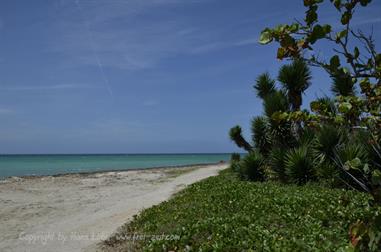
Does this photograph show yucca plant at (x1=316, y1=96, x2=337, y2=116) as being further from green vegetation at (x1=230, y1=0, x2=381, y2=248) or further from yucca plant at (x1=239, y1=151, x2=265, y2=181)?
yucca plant at (x1=239, y1=151, x2=265, y2=181)

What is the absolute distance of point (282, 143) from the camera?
728 inches

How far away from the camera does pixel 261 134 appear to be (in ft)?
63.9

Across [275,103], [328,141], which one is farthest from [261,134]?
[328,141]

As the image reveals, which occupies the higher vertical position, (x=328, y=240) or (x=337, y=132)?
(x=337, y=132)

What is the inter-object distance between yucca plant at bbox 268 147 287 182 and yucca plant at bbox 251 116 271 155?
7.01 feet

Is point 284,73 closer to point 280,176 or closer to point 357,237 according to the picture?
point 280,176

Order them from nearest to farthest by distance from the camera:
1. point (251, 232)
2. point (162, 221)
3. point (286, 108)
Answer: point (251, 232) < point (162, 221) < point (286, 108)

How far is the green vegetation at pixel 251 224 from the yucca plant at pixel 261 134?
24.5ft

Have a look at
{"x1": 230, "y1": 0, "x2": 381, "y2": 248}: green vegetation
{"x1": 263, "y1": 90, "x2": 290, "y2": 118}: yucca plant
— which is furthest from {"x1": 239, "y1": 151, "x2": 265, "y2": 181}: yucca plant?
{"x1": 263, "y1": 90, "x2": 290, "y2": 118}: yucca plant

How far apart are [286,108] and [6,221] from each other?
11.4m

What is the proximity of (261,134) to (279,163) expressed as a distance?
307 cm

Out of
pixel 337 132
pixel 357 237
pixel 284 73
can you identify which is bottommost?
pixel 357 237

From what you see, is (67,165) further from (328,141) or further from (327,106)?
(327,106)

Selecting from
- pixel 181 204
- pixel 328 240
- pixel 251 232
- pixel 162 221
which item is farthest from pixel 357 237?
pixel 181 204
